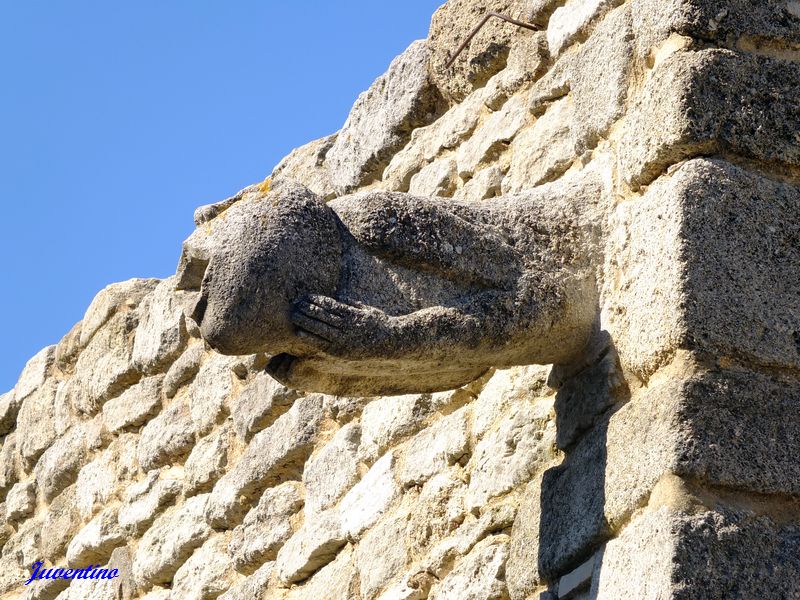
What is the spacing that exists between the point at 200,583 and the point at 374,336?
6.89ft

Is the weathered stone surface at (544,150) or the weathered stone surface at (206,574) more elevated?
the weathered stone surface at (544,150)

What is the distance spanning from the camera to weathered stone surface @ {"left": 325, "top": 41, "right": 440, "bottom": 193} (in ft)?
13.6

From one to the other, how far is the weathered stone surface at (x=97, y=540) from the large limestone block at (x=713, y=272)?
9.64ft

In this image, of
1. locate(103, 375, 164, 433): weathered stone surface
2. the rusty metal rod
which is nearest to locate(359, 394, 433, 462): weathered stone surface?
the rusty metal rod

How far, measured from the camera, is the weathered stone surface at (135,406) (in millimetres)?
5164

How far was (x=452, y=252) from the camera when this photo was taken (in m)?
2.60

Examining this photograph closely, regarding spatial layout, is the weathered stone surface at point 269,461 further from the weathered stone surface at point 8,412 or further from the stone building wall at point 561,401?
the weathered stone surface at point 8,412

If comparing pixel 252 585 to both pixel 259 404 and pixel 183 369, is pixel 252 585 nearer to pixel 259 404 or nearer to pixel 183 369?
pixel 259 404

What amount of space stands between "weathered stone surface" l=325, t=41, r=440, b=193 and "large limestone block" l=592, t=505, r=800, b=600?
208cm

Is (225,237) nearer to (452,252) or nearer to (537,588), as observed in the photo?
(452,252)

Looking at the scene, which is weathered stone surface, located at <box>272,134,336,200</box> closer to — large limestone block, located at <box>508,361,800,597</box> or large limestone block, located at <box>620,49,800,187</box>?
large limestone block, located at <box>620,49,800,187</box>

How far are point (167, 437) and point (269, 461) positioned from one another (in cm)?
88

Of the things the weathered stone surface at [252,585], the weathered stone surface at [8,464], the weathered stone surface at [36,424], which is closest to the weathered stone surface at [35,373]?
the weathered stone surface at [36,424]

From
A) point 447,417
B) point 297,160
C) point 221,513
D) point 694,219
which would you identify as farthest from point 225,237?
point 297,160
